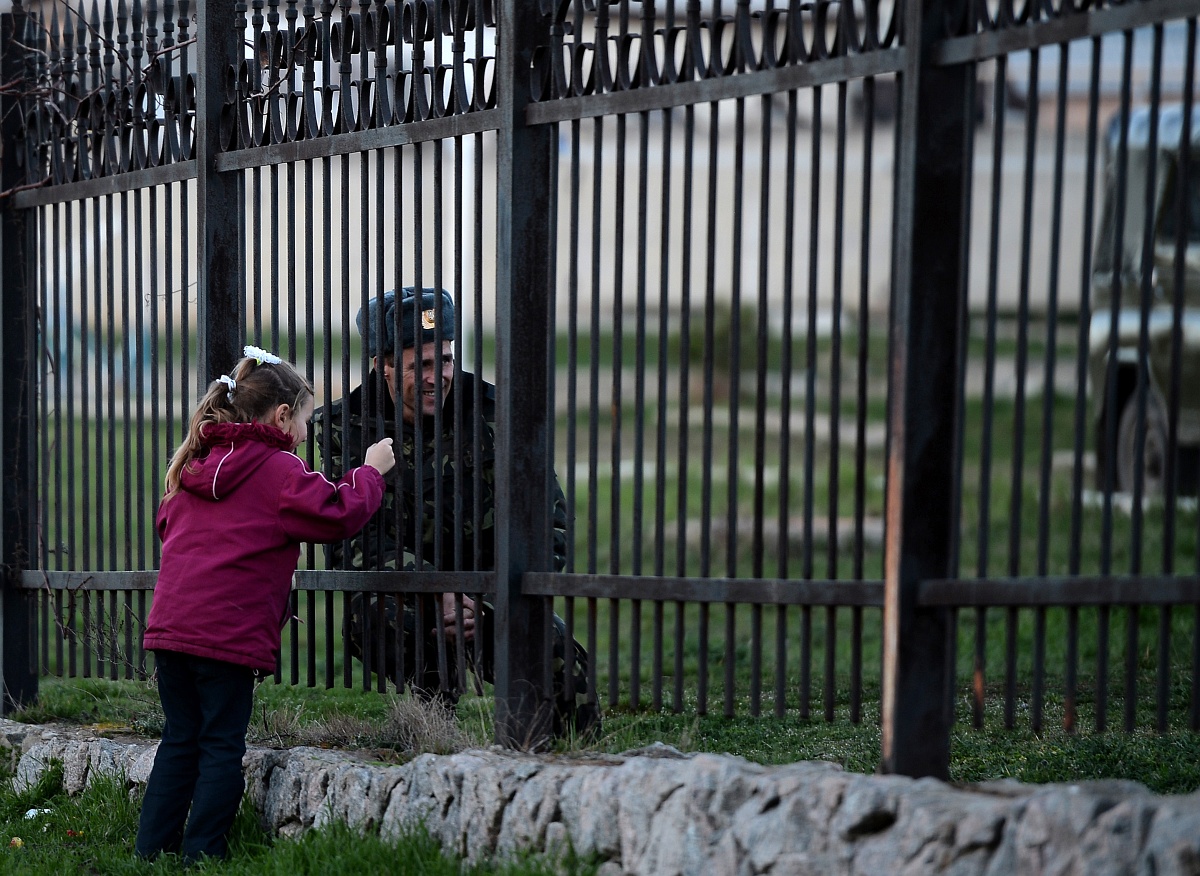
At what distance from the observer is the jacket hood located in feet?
12.7

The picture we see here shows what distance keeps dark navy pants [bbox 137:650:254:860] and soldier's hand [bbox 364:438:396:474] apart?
0.68 m

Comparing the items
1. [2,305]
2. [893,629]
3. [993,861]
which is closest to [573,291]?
[893,629]

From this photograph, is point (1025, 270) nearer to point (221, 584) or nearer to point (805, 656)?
point (805, 656)

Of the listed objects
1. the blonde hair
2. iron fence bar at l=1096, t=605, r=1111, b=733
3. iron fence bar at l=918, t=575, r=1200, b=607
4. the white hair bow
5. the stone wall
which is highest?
the white hair bow

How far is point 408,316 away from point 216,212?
0.75 m

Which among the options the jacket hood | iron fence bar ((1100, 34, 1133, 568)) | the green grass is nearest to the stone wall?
the green grass

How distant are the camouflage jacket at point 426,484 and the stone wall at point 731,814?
2.06ft

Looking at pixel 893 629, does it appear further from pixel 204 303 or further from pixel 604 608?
pixel 604 608

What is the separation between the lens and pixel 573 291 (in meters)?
3.64

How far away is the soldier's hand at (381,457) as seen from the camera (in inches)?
158

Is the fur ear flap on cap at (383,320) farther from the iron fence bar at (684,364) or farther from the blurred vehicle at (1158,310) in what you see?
the blurred vehicle at (1158,310)

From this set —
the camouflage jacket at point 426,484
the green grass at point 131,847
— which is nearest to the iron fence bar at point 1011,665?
the green grass at point 131,847

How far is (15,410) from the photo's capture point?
5.55 meters

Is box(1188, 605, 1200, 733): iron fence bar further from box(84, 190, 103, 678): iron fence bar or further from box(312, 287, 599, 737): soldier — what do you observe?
box(84, 190, 103, 678): iron fence bar
